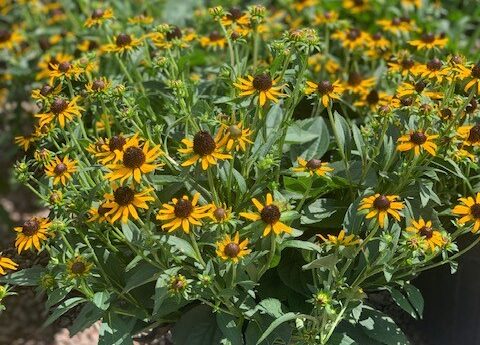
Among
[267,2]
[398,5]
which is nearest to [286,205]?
[398,5]

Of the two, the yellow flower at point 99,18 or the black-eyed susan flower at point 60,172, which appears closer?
the black-eyed susan flower at point 60,172

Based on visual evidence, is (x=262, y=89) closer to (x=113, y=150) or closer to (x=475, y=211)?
(x=113, y=150)

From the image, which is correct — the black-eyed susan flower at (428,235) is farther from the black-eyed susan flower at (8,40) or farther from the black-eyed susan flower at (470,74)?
the black-eyed susan flower at (8,40)

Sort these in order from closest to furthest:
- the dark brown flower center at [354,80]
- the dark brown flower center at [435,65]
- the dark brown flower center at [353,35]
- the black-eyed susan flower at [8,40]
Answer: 1. the dark brown flower center at [435,65]
2. the dark brown flower center at [354,80]
3. the dark brown flower center at [353,35]
4. the black-eyed susan flower at [8,40]

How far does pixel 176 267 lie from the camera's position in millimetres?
1643

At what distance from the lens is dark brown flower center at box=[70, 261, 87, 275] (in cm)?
163

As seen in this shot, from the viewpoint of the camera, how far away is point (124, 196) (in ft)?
5.12

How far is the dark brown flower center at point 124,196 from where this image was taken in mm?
1559

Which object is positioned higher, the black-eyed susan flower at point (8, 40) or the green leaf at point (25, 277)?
the black-eyed susan flower at point (8, 40)

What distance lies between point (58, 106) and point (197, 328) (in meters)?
0.60

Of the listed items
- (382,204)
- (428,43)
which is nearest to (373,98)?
(428,43)

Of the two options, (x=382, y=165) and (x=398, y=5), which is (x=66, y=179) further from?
(x=398, y=5)

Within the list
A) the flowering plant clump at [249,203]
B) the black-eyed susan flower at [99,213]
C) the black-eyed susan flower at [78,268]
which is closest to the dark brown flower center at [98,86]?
the flowering plant clump at [249,203]

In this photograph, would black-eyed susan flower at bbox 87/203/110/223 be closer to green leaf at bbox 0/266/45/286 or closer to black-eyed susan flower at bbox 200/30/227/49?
green leaf at bbox 0/266/45/286
